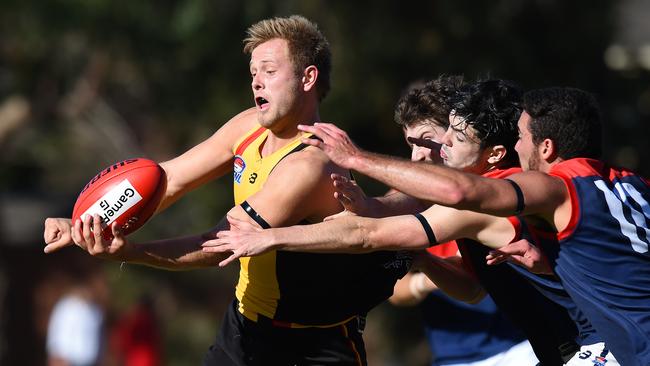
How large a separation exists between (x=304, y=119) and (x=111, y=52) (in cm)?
789

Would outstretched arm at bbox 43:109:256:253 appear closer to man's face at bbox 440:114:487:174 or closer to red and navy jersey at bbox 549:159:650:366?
man's face at bbox 440:114:487:174

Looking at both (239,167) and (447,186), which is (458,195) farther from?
(239,167)

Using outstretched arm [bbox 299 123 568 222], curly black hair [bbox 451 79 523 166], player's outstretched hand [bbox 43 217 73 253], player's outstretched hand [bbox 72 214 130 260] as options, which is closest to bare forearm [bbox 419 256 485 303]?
curly black hair [bbox 451 79 523 166]

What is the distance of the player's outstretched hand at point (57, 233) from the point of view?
A: 5.44m

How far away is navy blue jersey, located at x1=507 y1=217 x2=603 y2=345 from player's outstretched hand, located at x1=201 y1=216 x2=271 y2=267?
1.13 metres

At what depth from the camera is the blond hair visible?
566 centimetres

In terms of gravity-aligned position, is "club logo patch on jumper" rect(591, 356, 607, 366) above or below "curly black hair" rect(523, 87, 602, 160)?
below

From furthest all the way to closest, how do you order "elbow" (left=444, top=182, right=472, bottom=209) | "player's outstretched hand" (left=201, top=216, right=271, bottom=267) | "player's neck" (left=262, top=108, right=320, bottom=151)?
"player's neck" (left=262, top=108, right=320, bottom=151) < "player's outstretched hand" (left=201, top=216, right=271, bottom=267) < "elbow" (left=444, top=182, right=472, bottom=209)

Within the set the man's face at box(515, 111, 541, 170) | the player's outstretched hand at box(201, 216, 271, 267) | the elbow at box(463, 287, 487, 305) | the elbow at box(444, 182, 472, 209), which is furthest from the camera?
the elbow at box(463, 287, 487, 305)

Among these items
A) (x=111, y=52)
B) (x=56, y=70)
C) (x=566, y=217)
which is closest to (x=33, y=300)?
(x=56, y=70)

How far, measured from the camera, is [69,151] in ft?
63.5

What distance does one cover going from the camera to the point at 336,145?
4.79 meters

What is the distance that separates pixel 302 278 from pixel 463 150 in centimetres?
99

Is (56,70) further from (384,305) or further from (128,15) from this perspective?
(384,305)
